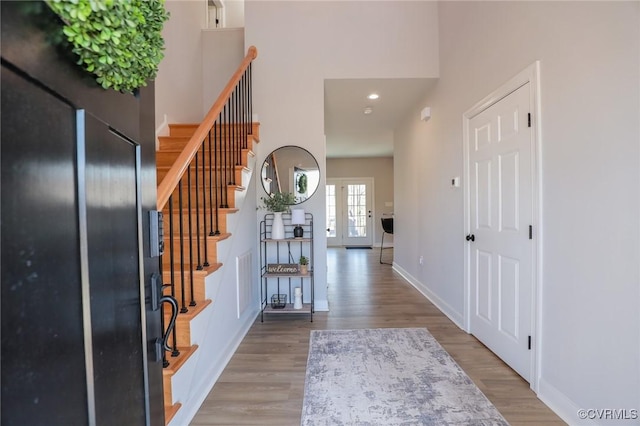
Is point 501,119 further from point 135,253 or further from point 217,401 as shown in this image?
point 217,401

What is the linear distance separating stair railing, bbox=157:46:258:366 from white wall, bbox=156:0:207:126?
956 mm

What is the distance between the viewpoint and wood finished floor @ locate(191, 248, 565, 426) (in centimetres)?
174

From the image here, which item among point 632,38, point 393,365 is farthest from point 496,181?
point 393,365

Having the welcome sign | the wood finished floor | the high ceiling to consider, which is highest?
the high ceiling

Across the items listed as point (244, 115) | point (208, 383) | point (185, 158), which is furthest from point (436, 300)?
point (185, 158)

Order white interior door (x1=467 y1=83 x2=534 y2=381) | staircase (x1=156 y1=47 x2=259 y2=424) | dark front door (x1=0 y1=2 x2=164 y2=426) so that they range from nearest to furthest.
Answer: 1. dark front door (x1=0 y1=2 x2=164 y2=426)
2. staircase (x1=156 y1=47 x2=259 y2=424)
3. white interior door (x1=467 y1=83 x2=534 y2=381)

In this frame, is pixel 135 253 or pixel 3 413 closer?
pixel 3 413

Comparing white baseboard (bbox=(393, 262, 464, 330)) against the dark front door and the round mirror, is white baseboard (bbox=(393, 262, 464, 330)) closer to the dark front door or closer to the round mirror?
the round mirror

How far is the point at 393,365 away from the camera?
2.23 meters

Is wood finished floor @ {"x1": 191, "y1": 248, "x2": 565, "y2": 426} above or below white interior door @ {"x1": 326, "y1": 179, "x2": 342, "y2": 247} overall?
below

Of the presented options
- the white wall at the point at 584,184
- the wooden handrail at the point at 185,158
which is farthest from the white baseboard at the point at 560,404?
the wooden handrail at the point at 185,158

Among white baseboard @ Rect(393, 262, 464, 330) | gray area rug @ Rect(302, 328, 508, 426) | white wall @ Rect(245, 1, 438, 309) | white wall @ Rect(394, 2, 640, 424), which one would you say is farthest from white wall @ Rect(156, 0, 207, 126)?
white baseboard @ Rect(393, 262, 464, 330)

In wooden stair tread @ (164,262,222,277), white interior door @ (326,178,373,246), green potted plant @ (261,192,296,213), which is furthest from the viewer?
white interior door @ (326,178,373,246)

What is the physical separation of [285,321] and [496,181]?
7.69ft
